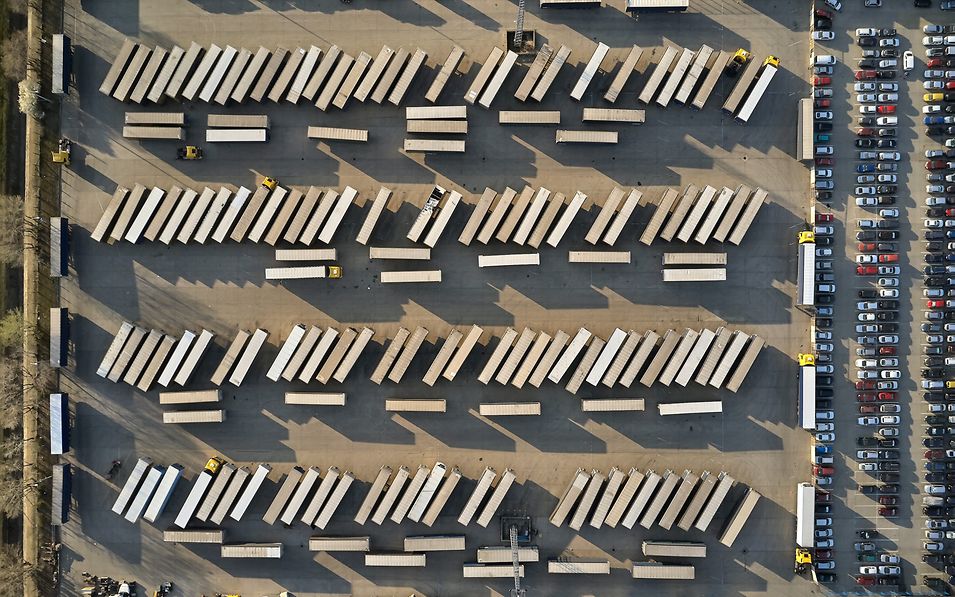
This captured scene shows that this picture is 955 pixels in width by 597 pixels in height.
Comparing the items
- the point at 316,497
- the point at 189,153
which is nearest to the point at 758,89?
the point at 189,153

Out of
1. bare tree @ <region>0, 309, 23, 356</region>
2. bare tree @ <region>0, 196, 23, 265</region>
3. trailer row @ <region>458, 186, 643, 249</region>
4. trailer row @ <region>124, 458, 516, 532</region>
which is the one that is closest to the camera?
trailer row @ <region>458, 186, 643, 249</region>

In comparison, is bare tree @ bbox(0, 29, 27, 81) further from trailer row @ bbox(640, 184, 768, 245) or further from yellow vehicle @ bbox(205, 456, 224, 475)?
trailer row @ bbox(640, 184, 768, 245)

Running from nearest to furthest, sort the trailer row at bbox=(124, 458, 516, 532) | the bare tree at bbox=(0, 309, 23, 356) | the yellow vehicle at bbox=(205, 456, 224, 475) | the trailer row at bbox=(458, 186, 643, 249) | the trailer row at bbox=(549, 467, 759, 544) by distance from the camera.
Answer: the trailer row at bbox=(549, 467, 759, 544), the trailer row at bbox=(458, 186, 643, 249), the trailer row at bbox=(124, 458, 516, 532), the yellow vehicle at bbox=(205, 456, 224, 475), the bare tree at bbox=(0, 309, 23, 356)

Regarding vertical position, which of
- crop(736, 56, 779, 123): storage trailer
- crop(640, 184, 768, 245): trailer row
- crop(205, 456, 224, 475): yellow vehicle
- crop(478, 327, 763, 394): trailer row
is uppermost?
crop(736, 56, 779, 123): storage trailer

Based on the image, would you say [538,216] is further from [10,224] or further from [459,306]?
[10,224]

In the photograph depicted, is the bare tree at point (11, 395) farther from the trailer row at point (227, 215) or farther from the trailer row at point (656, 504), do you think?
the trailer row at point (656, 504)

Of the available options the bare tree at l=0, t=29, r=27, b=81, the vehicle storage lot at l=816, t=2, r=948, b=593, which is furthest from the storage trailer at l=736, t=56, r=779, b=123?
the bare tree at l=0, t=29, r=27, b=81

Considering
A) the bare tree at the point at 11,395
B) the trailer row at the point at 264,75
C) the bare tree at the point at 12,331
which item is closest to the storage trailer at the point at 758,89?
the trailer row at the point at 264,75
